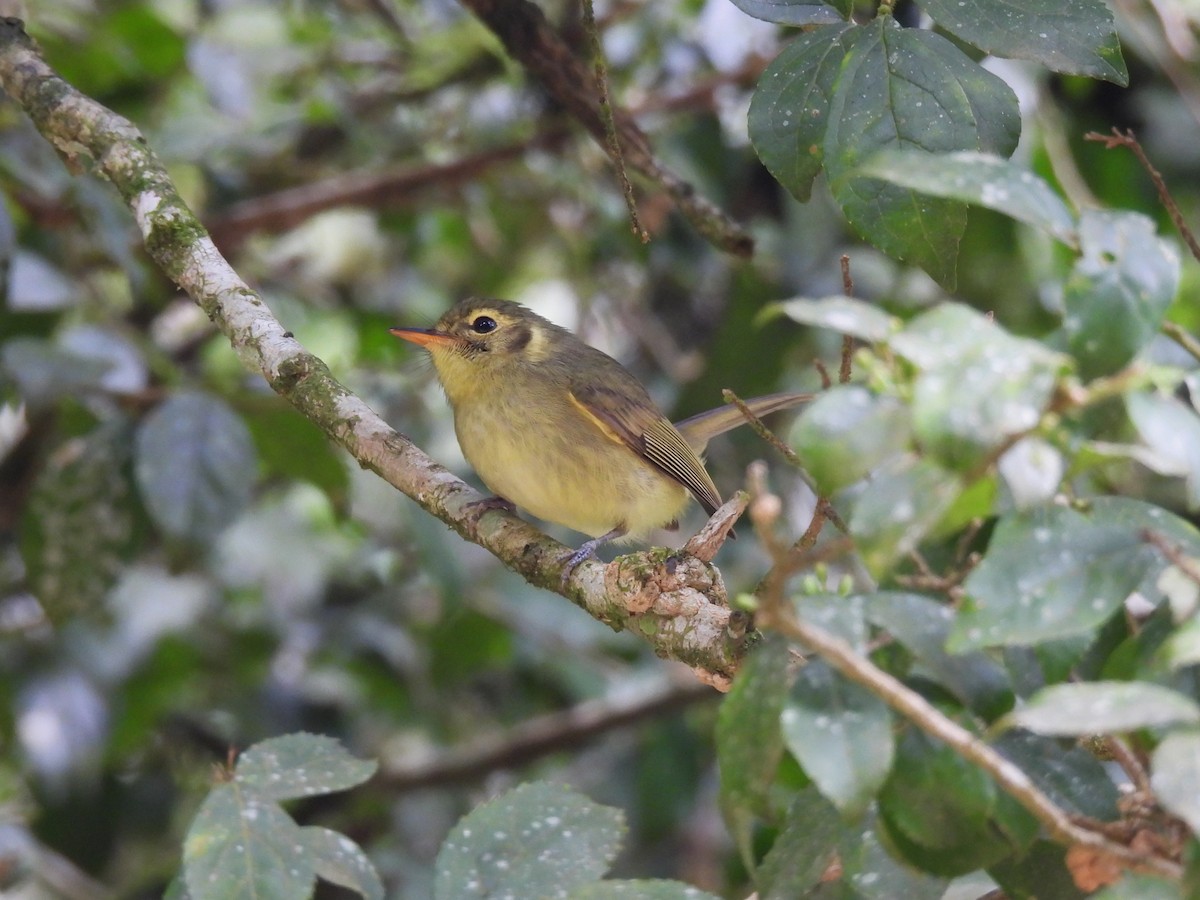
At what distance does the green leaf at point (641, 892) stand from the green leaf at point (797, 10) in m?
1.43

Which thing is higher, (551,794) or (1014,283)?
(551,794)

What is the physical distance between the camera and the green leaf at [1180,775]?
4.06ft

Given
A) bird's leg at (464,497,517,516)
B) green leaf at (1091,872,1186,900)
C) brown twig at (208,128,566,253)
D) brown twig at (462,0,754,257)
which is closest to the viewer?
green leaf at (1091,872,1186,900)

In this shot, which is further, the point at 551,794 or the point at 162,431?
the point at 162,431

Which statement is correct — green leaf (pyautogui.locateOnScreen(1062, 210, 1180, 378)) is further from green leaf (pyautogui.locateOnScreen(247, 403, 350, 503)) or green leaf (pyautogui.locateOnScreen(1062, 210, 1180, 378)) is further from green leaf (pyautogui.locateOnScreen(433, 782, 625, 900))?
green leaf (pyautogui.locateOnScreen(247, 403, 350, 503))

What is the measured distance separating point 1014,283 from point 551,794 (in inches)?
158

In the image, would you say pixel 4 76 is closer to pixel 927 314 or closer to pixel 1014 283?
pixel 927 314

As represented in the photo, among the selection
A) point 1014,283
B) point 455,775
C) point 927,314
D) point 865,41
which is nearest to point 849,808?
point 927,314

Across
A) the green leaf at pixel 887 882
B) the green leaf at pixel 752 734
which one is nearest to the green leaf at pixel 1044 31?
the green leaf at pixel 752 734

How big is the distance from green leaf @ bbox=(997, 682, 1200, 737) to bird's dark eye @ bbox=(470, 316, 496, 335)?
10.5 feet

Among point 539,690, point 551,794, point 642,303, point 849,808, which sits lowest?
point 539,690

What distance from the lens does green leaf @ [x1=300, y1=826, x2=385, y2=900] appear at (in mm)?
2129

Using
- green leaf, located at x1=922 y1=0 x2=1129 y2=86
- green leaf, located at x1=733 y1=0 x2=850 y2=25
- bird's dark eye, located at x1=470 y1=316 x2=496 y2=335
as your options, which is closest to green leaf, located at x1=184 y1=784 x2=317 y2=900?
green leaf, located at x1=733 y1=0 x2=850 y2=25

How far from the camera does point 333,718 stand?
5074 mm
